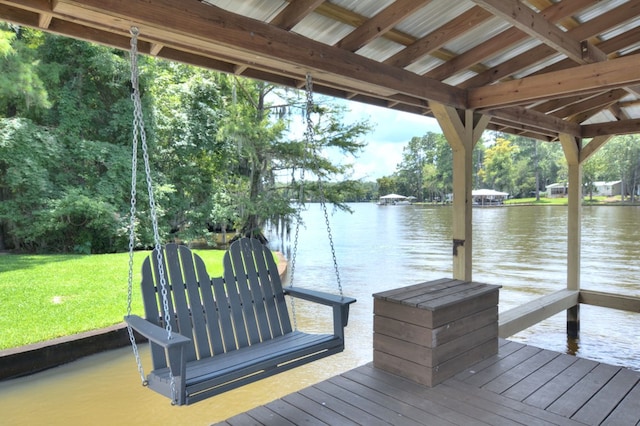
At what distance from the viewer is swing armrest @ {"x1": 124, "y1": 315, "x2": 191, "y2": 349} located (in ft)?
5.38

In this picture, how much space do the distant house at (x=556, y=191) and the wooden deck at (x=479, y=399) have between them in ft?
132

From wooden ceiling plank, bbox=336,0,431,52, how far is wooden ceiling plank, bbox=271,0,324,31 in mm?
456

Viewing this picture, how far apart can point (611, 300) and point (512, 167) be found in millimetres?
34577

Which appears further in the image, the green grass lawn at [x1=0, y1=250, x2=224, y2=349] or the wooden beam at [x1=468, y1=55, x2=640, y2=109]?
the green grass lawn at [x1=0, y1=250, x2=224, y2=349]

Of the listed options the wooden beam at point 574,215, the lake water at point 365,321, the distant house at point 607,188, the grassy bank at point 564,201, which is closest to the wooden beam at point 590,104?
the wooden beam at point 574,215

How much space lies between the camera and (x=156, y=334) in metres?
1.73

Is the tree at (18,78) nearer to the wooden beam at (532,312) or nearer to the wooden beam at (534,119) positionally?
the wooden beam at (534,119)

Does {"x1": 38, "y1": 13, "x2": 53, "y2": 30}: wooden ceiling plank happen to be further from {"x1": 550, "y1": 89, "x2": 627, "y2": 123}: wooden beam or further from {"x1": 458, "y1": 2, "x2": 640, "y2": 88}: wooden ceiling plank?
{"x1": 550, "y1": 89, "x2": 627, "y2": 123}: wooden beam

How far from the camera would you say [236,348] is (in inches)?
92.1

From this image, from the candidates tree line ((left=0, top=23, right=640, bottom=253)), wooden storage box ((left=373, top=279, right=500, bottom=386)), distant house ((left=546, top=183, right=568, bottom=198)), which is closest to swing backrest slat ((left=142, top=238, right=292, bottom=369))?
wooden storage box ((left=373, top=279, right=500, bottom=386))

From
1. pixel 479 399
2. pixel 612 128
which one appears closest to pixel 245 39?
pixel 479 399

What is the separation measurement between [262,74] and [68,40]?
9118 mm

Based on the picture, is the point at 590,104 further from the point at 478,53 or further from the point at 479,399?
the point at 479,399

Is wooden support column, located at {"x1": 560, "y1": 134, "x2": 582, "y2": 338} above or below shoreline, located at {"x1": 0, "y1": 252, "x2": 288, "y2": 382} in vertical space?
above
